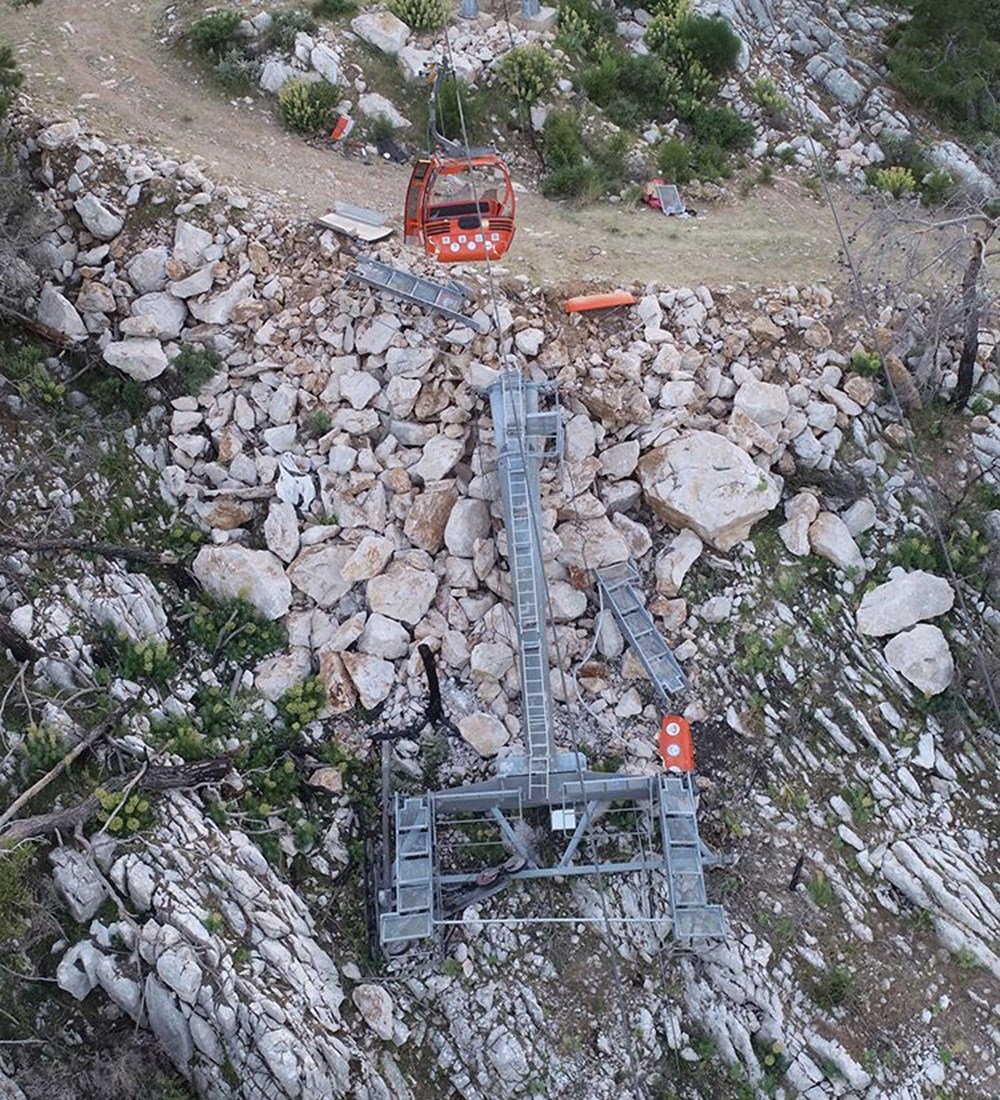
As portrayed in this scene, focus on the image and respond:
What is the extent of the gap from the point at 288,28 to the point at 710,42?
723 centimetres

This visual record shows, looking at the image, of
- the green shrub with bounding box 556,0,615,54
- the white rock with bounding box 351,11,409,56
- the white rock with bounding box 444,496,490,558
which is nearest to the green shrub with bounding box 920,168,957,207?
the green shrub with bounding box 556,0,615,54

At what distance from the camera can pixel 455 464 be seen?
39.0 ft

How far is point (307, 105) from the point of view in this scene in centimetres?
1477

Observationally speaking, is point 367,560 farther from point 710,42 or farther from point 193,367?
point 710,42

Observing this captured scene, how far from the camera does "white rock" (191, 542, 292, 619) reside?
11.3 meters

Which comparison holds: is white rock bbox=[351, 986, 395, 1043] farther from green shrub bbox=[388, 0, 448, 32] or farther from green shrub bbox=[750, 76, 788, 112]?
green shrub bbox=[750, 76, 788, 112]

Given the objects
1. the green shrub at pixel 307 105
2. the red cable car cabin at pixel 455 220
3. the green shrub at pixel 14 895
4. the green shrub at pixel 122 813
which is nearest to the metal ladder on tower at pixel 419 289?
the red cable car cabin at pixel 455 220

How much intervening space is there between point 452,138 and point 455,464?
21.6ft

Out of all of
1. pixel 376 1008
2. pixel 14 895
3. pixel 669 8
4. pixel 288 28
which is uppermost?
pixel 669 8

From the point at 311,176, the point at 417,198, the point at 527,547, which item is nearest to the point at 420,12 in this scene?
the point at 311,176

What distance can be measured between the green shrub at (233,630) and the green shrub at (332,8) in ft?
33.7

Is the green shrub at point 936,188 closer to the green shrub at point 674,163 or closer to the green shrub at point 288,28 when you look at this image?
the green shrub at point 674,163

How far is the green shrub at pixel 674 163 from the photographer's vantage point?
15.6 m

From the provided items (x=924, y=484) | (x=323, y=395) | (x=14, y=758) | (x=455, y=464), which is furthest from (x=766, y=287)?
(x=14, y=758)
